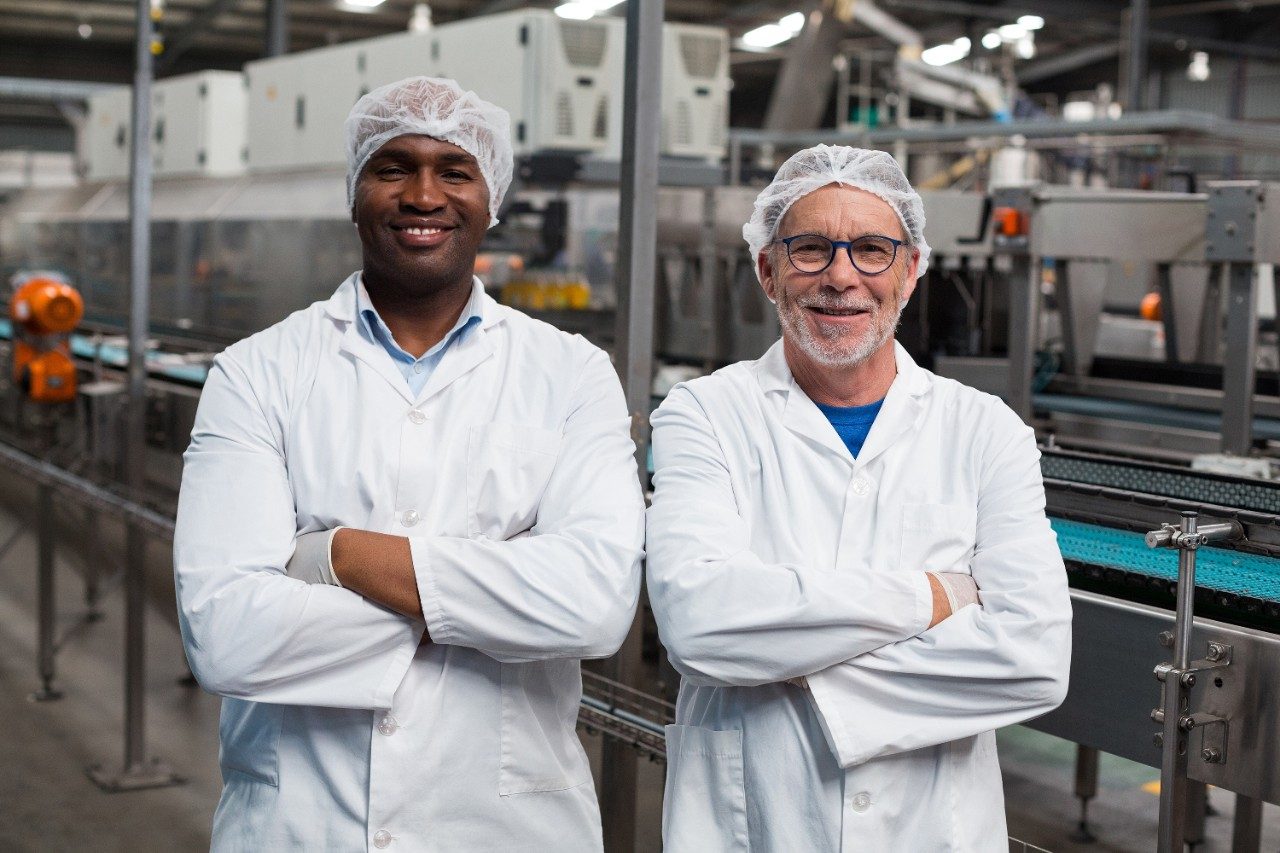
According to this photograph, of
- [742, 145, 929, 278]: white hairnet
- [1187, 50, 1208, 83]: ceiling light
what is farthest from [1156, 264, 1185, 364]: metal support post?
[1187, 50, 1208, 83]: ceiling light

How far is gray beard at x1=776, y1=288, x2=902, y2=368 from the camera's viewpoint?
1427mm

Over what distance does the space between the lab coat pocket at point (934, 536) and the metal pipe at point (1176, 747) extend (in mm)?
351

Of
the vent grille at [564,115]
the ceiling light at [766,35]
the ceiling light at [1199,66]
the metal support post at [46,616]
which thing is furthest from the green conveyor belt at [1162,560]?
the ceiling light at [1199,66]

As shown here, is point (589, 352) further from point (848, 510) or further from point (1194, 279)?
point (1194, 279)

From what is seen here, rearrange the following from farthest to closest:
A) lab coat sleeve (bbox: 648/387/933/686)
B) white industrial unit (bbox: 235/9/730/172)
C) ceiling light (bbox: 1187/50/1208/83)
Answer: ceiling light (bbox: 1187/50/1208/83)
white industrial unit (bbox: 235/9/730/172)
lab coat sleeve (bbox: 648/387/933/686)

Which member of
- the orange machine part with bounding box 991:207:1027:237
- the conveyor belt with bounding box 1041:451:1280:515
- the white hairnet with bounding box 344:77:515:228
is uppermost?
the orange machine part with bounding box 991:207:1027:237

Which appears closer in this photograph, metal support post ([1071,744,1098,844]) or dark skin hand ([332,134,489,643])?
dark skin hand ([332,134,489,643])

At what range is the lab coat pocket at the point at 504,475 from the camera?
149 cm

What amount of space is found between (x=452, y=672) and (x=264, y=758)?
231 millimetres

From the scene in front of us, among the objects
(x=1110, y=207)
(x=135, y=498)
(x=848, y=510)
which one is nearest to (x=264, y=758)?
(x=848, y=510)

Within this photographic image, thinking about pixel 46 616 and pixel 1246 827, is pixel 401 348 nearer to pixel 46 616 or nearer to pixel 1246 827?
pixel 1246 827

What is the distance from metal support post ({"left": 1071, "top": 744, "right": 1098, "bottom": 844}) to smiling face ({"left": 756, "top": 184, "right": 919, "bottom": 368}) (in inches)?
95.0

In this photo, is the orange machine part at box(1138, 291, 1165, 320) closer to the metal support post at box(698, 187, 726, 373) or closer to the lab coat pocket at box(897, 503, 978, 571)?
the metal support post at box(698, 187, 726, 373)

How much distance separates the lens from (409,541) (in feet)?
4.62
